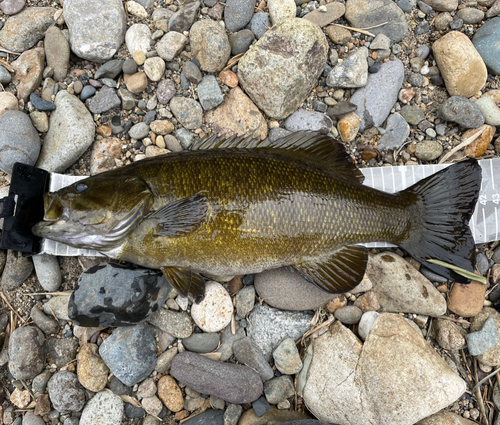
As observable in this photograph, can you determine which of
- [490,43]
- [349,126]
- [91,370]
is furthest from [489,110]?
[91,370]

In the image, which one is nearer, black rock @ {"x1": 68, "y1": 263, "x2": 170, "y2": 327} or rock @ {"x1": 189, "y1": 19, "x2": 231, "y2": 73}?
black rock @ {"x1": 68, "y1": 263, "x2": 170, "y2": 327}

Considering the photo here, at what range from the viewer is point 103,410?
128 inches

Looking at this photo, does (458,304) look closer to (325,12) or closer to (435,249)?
(435,249)

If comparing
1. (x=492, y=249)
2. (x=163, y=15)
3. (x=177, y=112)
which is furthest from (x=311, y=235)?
(x=163, y=15)

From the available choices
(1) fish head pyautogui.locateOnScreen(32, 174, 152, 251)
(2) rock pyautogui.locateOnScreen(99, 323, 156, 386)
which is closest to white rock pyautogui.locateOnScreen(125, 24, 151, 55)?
(1) fish head pyautogui.locateOnScreen(32, 174, 152, 251)

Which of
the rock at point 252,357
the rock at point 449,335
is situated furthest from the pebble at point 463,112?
the rock at point 252,357

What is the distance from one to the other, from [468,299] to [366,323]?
1143 millimetres

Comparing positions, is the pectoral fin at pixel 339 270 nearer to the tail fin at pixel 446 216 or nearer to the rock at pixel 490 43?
the tail fin at pixel 446 216

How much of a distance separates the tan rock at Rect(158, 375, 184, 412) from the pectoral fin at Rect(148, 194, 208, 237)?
60.1 inches

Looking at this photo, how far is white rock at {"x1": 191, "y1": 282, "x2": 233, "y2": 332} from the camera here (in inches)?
A: 134

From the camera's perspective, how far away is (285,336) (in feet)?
11.3

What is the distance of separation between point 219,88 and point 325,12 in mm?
1462

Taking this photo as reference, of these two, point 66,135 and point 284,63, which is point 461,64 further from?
point 66,135

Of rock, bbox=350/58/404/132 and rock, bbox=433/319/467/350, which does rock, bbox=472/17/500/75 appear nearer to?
rock, bbox=350/58/404/132
